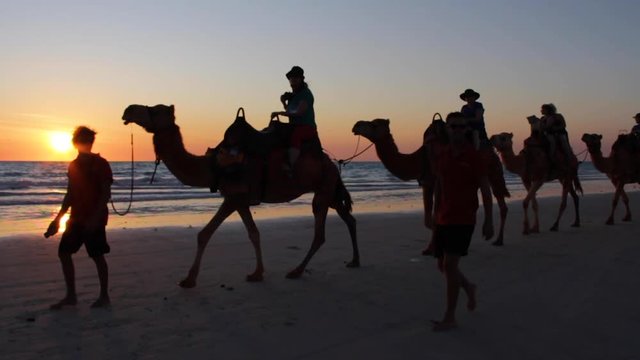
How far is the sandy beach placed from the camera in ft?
18.1

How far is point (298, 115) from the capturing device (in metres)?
8.41

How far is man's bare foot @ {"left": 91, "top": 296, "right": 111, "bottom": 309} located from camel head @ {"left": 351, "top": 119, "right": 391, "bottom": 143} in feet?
16.1

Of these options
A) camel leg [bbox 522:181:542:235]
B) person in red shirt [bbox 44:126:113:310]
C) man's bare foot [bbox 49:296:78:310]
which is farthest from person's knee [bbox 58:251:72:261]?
camel leg [bbox 522:181:542:235]

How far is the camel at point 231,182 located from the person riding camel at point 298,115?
19 centimetres

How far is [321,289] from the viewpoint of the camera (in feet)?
25.9

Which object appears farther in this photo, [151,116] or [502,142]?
[502,142]

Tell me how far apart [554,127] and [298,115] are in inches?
333

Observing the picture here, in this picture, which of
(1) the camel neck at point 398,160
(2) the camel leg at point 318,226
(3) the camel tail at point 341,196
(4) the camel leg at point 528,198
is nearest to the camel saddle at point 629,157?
(4) the camel leg at point 528,198

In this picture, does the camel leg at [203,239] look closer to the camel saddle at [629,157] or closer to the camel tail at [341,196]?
the camel tail at [341,196]

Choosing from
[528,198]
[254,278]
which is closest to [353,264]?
[254,278]

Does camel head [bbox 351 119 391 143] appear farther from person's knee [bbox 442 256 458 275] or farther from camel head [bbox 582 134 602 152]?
camel head [bbox 582 134 602 152]

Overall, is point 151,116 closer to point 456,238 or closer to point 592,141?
point 456,238

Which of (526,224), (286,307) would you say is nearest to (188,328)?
(286,307)

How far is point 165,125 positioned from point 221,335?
9.89 feet
